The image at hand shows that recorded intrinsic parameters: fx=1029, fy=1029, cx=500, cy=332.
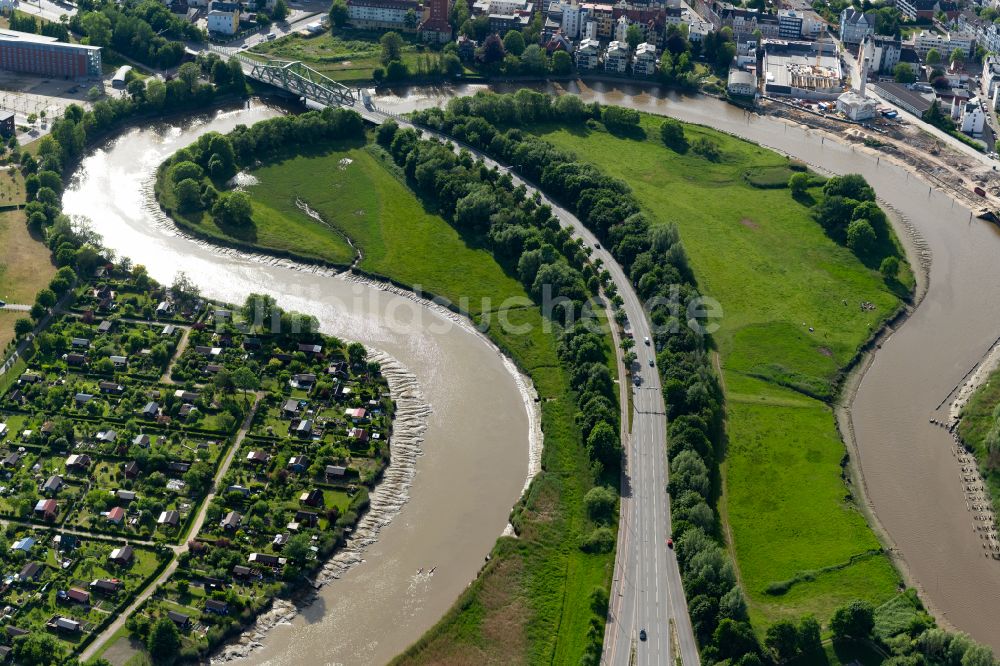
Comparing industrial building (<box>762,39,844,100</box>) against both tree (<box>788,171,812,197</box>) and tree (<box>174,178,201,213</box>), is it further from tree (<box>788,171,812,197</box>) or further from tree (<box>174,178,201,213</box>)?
tree (<box>174,178,201,213</box>)

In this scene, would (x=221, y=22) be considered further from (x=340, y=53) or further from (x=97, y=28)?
(x=340, y=53)

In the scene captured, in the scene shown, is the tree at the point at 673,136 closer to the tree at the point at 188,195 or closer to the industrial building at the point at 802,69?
the industrial building at the point at 802,69

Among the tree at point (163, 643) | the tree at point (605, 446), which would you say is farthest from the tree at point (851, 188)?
the tree at point (163, 643)

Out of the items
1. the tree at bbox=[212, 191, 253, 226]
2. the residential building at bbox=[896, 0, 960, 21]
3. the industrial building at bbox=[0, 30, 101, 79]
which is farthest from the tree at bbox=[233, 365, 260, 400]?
the residential building at bbox=[896, 0, 960, 21]

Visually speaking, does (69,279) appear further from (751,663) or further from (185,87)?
(751,663)

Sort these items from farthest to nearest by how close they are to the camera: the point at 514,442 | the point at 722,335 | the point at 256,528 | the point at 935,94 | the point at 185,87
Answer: the point at 935,94, the point at 185,87, the point at 722,335, the point at 514,442, the point at 256,528

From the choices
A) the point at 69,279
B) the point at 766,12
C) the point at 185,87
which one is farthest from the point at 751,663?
the point at 766,12
